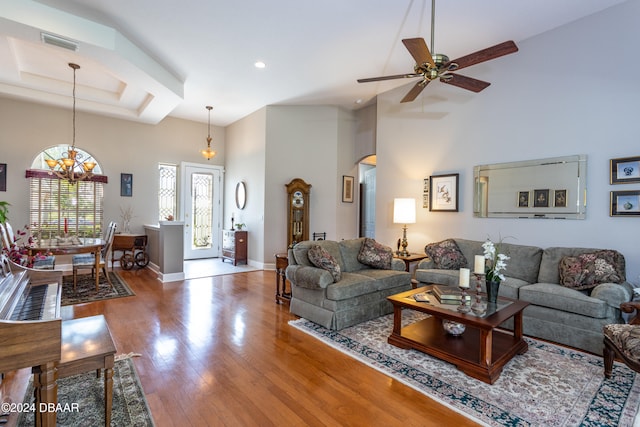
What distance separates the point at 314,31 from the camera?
3893 millimetres

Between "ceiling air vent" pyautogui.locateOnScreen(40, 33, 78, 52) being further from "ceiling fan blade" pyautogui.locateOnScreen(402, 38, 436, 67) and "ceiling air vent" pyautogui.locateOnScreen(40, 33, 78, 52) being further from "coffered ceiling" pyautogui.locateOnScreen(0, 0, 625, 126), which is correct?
"ceiling fan blade" pyautogui.locateOnScreen(402, 38, 436, 67)

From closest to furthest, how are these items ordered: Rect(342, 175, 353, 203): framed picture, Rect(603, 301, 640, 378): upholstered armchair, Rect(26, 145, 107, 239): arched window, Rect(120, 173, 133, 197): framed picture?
Rect(603, 301, 640, 378): upholstered armchair → Rect(26, 145, 107, 239): arched window → Rect(120, 173, 133, 197): framed picture → Rect(342, 175, 353, 203): framed picture

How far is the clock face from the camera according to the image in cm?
675

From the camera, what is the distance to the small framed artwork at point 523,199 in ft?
13.7

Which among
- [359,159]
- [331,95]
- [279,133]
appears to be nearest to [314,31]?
[331,95]

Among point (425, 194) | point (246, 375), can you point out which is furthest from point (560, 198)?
point (246, 375)

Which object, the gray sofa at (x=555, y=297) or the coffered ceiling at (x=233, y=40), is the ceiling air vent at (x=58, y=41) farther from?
the gray sofa at (x=555, y=297)

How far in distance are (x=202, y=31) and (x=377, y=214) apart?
4071 mm

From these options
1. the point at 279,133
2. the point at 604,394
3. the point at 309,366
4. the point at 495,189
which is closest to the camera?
the point at 604,394

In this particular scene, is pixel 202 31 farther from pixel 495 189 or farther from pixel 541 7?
pixel 495 189

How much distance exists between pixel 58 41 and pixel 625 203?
6.66 m

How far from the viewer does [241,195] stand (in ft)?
24.8

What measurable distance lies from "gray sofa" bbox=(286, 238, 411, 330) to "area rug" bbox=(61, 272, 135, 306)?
109 inches

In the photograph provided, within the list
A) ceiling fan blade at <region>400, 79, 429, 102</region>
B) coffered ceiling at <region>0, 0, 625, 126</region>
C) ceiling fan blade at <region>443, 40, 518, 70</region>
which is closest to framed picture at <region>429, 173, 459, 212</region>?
ceiling fan blade at <region>400, 79, 429, 102</region>
